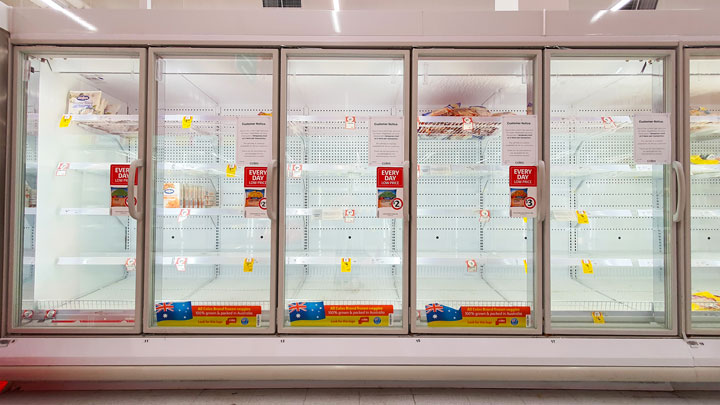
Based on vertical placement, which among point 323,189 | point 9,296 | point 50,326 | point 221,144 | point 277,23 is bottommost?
point 50,326

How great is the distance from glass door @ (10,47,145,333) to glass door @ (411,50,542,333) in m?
1.79

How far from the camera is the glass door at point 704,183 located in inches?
80.2

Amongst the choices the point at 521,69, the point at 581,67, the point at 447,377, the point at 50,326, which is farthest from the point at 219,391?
the point at 581,67

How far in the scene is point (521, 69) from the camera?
2.28 m

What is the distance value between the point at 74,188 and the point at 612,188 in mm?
3971

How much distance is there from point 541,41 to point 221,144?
7.41 ft

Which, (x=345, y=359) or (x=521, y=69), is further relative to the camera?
(x=521, y=69)

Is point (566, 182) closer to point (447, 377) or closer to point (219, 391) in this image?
point (447, 377)

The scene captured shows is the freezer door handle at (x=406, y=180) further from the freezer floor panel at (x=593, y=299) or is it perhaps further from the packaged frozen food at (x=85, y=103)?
the packaged frozen food at (x=85, y=103)

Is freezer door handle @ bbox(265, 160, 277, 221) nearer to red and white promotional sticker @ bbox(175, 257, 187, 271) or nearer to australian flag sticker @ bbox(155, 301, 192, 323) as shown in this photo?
red and white promotional sticker @ bbox(175, 257, 187, 271)

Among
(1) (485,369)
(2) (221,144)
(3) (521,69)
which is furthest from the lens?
(2) (221,144)

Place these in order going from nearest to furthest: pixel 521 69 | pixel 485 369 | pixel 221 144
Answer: pixel 485 369
pixel 521 69
pixel 221 144

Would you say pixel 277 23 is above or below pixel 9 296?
above

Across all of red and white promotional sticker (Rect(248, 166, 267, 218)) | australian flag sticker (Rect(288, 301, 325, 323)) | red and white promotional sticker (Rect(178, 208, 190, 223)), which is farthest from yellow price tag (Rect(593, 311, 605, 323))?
red and white promotional sticker (Rect(178, 208, 190, 223))
